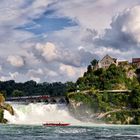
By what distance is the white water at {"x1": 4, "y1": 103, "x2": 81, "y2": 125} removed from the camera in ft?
456

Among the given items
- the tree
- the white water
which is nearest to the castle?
the tree

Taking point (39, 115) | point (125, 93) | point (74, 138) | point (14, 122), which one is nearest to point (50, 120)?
point (39, 115)

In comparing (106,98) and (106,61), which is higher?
(106,61)

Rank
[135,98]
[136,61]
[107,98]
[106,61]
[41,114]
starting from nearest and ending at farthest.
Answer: [135,98] < [41,114] < [107,98] < [136,61] < [106,61]

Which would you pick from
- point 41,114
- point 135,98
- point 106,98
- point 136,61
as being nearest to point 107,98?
A: point 106,98

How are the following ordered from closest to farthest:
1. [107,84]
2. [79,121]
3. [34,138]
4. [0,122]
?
[34,138] → [0,122] → [79,121] → [107,84]

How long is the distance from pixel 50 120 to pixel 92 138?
6385 centimetres

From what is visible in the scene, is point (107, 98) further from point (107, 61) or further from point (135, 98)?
point (107, 61)

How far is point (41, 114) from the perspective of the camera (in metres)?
146

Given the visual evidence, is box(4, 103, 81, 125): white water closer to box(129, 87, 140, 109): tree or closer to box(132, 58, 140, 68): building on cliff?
box(129, 87, 140, 109): tree

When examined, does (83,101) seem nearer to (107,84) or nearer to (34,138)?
(107,84)

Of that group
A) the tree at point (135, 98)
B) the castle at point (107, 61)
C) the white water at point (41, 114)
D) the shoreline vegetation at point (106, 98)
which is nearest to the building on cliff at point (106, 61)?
the castle at point (107, 61)

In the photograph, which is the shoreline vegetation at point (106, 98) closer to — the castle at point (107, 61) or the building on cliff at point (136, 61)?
the building on cliff at point (136, 61)

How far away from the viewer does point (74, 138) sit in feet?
263
